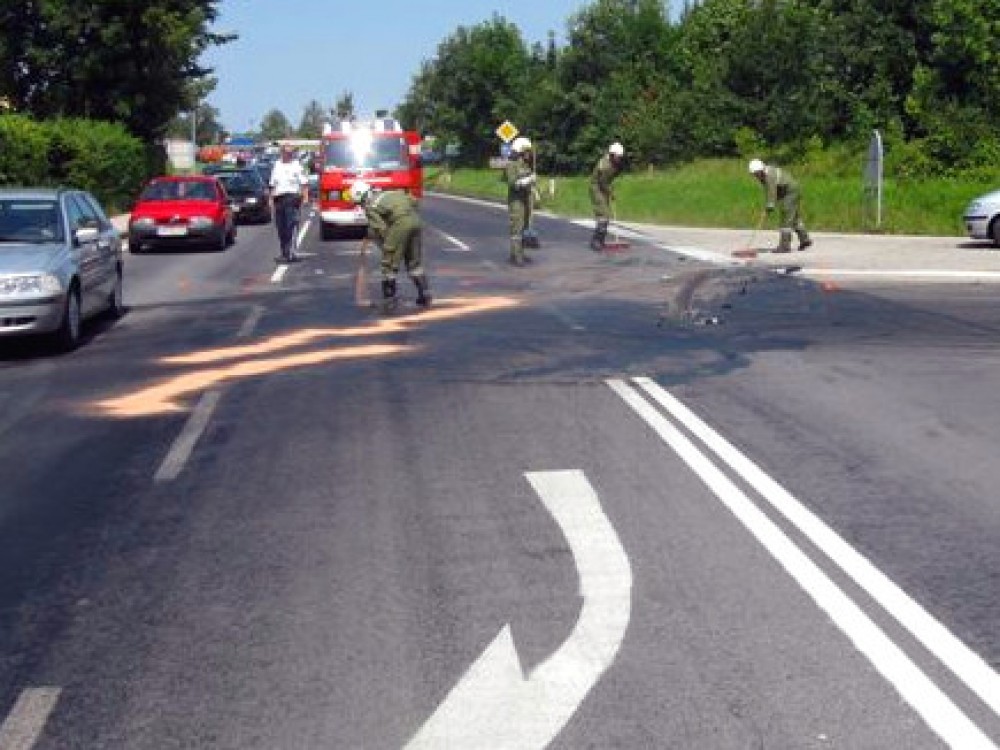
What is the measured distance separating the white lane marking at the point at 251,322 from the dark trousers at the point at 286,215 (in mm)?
6683

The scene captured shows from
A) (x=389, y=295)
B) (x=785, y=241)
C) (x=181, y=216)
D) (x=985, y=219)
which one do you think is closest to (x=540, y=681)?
(x=389, y=295)

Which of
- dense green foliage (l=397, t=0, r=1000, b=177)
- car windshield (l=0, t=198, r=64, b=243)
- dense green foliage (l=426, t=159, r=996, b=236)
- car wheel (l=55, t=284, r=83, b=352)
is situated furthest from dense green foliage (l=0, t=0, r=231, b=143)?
car wheel (l=55, t=284, r=83, b=352)

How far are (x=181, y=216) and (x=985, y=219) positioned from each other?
14511 mm

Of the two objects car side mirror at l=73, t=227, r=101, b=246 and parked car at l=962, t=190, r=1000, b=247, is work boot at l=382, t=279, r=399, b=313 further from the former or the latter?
parked car at l=962, t=190, r=1000, b=247

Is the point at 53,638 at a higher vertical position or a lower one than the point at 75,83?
lower

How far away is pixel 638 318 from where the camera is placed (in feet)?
49.3

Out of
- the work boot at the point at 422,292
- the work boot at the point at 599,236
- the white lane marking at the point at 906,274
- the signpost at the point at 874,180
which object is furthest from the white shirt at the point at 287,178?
the signpost at the point at 874,180

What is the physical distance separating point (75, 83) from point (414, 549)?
40459mm

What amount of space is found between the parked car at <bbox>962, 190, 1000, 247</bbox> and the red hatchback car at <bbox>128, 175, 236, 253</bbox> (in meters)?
13.7

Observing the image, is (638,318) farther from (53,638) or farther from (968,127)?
(968,127)

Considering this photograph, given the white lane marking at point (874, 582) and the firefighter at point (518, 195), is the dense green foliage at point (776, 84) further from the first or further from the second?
the white lane marking at point (874, 582)

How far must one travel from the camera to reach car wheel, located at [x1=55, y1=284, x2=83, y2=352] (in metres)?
12.5

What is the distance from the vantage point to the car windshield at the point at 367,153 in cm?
2920

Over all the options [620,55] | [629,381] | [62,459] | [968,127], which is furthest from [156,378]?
[620,55]
